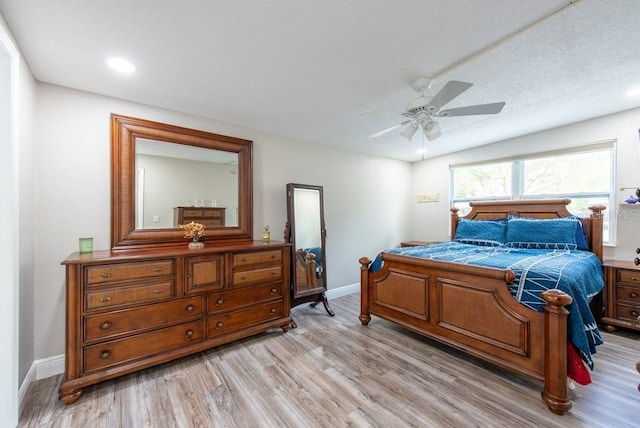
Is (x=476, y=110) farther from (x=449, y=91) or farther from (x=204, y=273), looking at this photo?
(x=204, y=273)

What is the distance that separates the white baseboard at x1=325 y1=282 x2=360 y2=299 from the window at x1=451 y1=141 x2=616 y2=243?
233 centimetres

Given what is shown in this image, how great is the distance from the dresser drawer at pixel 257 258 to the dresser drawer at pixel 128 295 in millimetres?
591

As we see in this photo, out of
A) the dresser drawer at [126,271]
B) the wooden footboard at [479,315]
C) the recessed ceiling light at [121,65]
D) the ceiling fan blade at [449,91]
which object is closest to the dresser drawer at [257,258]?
the dresser drawer at [126,271]

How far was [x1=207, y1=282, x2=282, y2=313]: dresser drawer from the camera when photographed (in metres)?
2.49

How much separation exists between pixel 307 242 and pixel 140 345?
2053 millimetres

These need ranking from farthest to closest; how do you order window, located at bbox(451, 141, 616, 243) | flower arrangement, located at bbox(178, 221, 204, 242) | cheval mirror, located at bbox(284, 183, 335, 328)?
cheval mirror, located at bbox(284, 183, 335, 328)
window, located at bbox(451, 141, 616, 243)
flower arrangement, located at bbox(178, 221, 204, 242)

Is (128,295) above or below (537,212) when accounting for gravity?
below

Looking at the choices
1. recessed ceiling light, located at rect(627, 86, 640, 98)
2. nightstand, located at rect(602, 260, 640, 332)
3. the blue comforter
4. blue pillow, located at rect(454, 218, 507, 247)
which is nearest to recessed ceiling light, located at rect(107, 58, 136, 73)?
the blue comforter

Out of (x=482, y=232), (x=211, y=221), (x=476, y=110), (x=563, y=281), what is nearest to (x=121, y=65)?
(x=211, y=221)

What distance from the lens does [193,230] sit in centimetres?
275

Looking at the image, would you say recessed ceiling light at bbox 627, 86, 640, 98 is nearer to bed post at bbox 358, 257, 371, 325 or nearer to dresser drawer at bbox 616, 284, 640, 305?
dresser drawer at bbox 616, 284, 640, 305

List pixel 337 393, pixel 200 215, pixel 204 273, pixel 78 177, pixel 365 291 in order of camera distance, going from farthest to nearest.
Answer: pixel 365 291 < pixel 200 215 < pixel 204 273 < pixel 78 177 < pixel 337 393

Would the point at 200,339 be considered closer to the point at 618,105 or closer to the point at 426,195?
the point at 426,195

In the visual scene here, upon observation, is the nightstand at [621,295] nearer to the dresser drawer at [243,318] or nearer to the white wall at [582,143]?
the white wall at [582,143]
